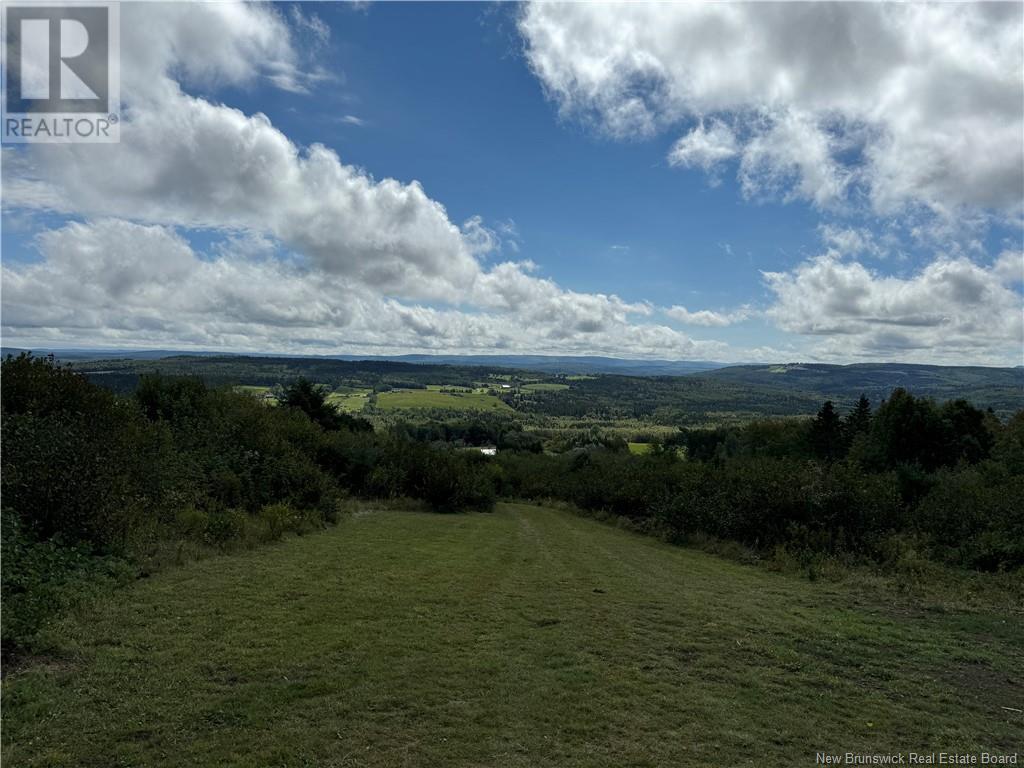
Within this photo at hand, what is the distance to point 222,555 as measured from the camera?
15.0 metres

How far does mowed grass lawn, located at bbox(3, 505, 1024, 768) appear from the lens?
228 inches

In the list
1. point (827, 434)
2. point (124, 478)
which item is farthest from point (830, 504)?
point (827, 434)

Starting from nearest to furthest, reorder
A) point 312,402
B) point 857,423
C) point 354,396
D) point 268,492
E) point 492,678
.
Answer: point 492,678, point 268,492, point 312,402, point 857,423, point 354,396

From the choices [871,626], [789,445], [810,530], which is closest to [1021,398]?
[789,445]

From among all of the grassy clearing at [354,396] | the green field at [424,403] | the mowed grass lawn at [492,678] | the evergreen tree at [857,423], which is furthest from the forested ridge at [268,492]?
the green field at [424,403]

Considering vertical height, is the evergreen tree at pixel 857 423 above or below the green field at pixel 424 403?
above

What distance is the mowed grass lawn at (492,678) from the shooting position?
228 inches

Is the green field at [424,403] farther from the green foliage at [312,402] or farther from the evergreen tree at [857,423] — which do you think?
the evergreen tree at [857,423]

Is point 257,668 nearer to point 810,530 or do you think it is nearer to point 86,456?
point 86,456

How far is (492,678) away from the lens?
24.8ft

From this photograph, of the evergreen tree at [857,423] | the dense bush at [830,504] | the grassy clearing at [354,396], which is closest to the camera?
the dense bush at [830,504]

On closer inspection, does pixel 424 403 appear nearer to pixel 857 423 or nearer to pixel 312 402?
pixel 857 423

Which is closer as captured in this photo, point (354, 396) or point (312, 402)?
point (312, 402)

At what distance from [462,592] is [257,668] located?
533cm
